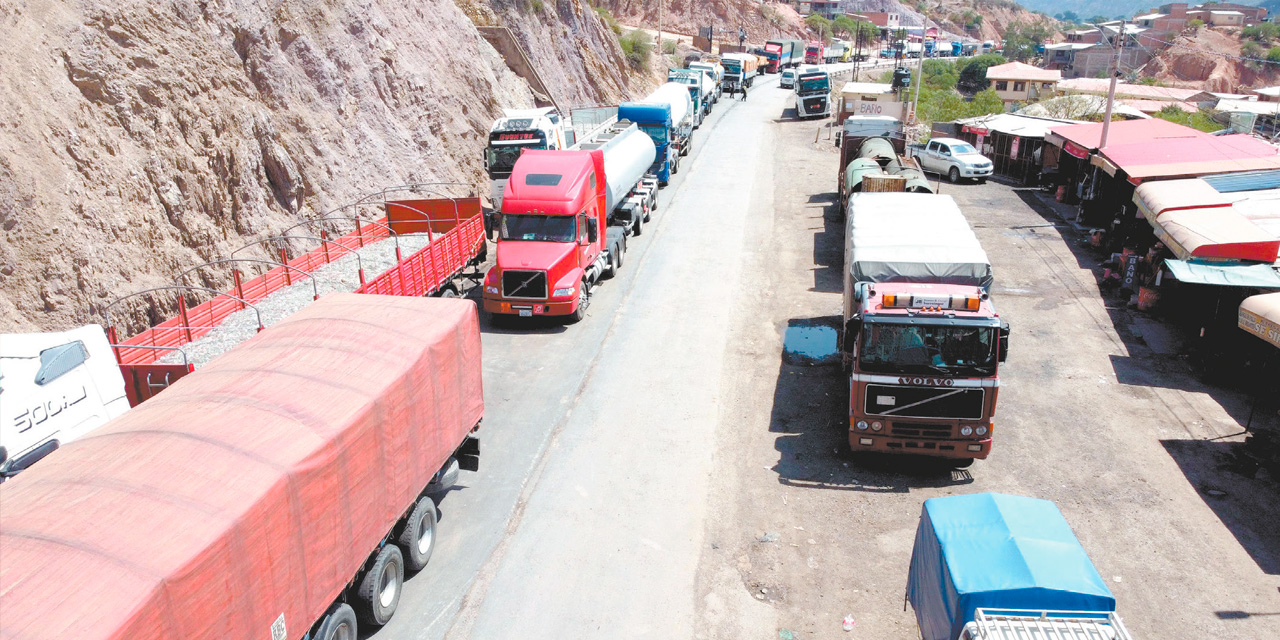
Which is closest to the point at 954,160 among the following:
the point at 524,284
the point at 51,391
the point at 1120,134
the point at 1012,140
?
the point at 1012,140

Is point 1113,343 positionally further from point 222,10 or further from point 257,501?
point 222,10

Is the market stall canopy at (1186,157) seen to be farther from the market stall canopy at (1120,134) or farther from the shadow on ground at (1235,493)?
the shadow on ground at (1235,493)

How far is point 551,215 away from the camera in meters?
18.7

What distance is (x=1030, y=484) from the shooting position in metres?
12.2

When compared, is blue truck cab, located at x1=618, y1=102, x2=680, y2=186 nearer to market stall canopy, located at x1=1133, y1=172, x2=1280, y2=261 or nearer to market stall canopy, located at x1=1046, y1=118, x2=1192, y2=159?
market stall canopy, located at x1=1046, y1=118, x2=1192, y2=159

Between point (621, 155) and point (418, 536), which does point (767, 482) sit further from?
point (621, 155)

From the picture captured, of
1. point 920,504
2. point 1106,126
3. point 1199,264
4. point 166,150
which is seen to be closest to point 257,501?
point 920,504

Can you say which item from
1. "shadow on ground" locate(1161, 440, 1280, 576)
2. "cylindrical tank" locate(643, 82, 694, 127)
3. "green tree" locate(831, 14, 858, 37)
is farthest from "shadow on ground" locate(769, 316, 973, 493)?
"green tree" locate(831, 14, 858, 37)

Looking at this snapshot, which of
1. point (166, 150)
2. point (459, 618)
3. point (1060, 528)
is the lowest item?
point (459, 618)

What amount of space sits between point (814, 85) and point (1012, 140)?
58.3ft

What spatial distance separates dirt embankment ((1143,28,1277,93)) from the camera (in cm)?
11206

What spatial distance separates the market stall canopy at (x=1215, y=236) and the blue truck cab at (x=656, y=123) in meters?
17.8

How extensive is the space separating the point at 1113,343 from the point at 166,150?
22229 mm

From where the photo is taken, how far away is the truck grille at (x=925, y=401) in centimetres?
1165
